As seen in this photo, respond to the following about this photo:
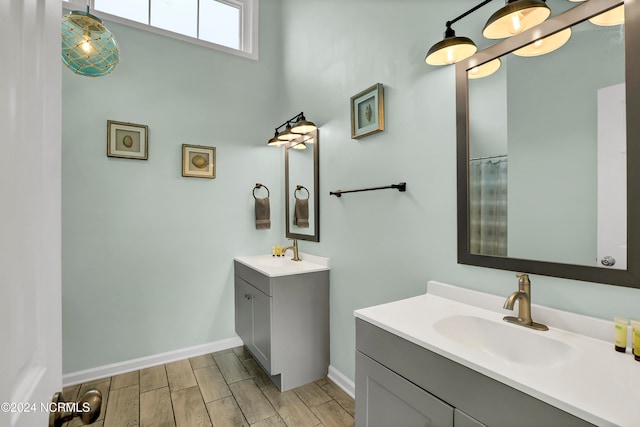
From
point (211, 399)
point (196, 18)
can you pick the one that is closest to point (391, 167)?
point (211, 399)

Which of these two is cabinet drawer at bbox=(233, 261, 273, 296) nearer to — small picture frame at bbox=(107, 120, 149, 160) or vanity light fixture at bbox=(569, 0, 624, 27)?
small picture frame at bbox=(107, 120, 149, 160)

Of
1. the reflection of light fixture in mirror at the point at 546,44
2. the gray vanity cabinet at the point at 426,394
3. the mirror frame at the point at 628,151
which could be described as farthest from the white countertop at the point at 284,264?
the reflection of light fixture in mirror at the point at 546,44

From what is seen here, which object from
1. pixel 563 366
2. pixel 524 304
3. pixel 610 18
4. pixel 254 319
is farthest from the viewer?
pixel 254 319

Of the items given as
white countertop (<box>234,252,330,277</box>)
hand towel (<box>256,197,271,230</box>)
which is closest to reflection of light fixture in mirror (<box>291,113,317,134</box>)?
hand towel (<box>256,197,271,230</box>)

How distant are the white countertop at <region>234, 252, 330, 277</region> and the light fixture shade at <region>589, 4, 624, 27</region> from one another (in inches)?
74.7

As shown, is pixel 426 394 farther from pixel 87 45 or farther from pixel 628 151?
pixel 87 45

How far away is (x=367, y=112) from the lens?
77.5 inches

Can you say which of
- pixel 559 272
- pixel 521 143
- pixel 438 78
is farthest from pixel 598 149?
A: pixel 438 78

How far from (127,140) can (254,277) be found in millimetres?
1495

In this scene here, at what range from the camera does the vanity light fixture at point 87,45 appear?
5.10 ft

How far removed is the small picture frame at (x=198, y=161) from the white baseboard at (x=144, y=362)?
1.54 meters

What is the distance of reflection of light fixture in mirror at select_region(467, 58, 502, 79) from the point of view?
131cm

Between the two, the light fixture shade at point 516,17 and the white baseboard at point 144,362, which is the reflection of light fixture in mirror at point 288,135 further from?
the white baseboard at point 144,362

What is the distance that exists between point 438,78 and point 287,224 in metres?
1.91
